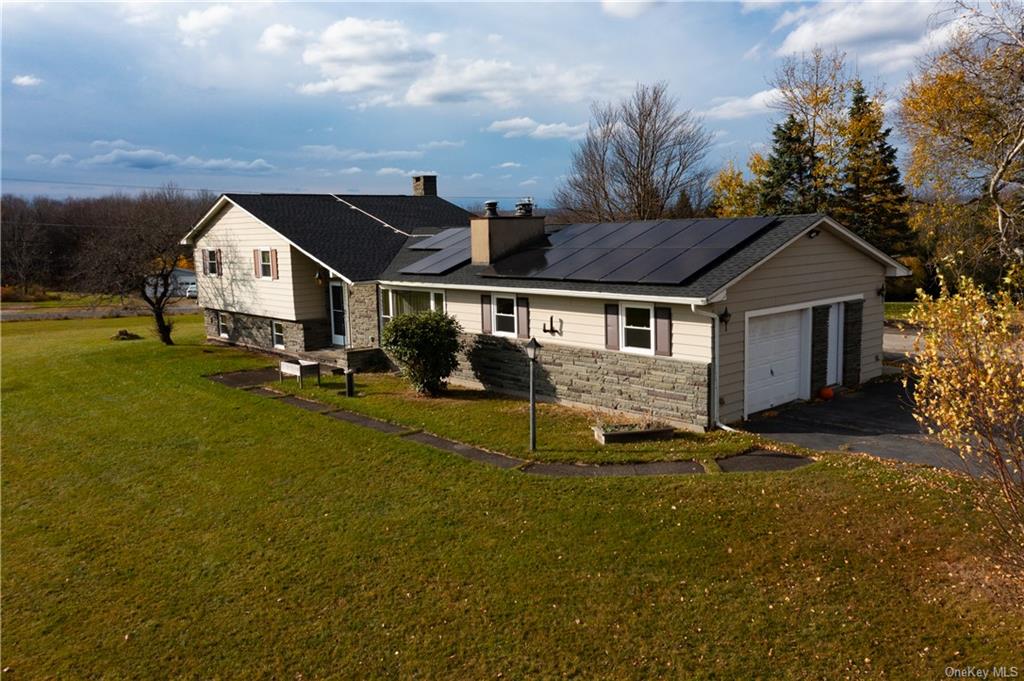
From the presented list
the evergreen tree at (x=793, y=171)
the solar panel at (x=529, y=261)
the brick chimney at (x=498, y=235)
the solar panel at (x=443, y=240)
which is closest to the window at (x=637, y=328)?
the solar panel at (x=529, y=261)

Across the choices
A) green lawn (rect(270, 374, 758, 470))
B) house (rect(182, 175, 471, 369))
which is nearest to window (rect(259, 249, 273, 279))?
house (rect(182, 175, 471, 369))

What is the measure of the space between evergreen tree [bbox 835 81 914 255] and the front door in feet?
86.7

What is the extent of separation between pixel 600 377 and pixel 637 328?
155 cm

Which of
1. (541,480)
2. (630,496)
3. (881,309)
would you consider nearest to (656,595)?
(630,496)

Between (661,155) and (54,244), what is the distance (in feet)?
199

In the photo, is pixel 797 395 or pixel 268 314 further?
pixel 268 314

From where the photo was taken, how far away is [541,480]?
485 inches

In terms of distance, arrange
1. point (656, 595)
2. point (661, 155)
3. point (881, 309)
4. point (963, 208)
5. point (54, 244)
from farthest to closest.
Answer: point (54, 244) → point (661, 155) → point (963, 208) → point (881, 309) → point (656, 595)

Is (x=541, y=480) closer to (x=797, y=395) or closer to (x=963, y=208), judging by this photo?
(x=797, y=395)

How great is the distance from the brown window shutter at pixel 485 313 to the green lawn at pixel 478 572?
5.41 m

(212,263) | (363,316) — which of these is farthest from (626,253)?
(212,263)

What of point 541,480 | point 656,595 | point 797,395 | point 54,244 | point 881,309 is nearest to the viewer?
point 656,595

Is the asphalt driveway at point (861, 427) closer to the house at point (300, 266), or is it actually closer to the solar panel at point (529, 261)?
the solar panel at point (529, 261)

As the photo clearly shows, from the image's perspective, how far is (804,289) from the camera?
16719 millimetres
